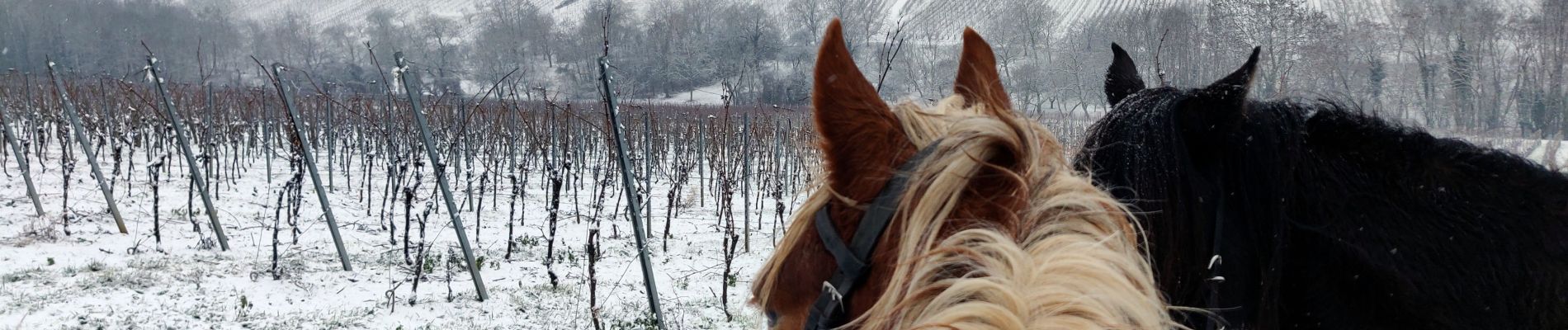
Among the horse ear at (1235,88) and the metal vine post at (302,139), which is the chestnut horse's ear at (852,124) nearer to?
the horse ear at (1235,88)

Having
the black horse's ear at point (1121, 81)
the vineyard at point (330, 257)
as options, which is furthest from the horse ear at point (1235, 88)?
the vineyard at point (330, 257)

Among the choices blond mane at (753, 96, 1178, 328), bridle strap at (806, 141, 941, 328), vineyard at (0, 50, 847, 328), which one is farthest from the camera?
vineyard at (0, 50, 847, 328)

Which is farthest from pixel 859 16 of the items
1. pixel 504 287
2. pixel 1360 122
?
pixel 1360 122

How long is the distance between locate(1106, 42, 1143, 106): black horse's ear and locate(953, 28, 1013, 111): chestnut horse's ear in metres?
0.51

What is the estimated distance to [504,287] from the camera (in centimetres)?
543

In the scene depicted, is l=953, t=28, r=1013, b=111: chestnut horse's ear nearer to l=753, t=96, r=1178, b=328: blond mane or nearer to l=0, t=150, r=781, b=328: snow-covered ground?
l=753, t=96, r=1178, b=328: blond mane

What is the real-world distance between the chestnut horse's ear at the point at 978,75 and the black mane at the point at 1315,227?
153 mm

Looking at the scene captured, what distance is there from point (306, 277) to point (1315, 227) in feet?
19.6

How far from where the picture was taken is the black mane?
1.01 meters

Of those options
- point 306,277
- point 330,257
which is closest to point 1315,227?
point 306,277

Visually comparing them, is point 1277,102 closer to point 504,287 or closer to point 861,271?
point 861,271

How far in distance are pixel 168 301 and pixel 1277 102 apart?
5.60m

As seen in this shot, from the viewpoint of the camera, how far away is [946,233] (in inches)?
25.5

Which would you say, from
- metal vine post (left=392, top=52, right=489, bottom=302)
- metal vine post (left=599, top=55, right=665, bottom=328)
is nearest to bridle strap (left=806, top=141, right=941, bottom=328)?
metal vine post (left=599, top=55, right=665, bottom=328)
